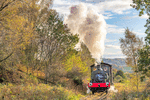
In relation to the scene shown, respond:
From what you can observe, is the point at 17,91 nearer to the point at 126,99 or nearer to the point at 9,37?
the point at 9,37

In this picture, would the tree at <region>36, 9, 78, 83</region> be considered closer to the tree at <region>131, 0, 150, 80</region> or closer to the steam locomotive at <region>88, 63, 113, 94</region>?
the steam locomotive at <region>88, 63, 113, 94</region>

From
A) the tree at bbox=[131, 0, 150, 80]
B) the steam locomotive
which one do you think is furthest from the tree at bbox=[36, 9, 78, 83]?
the tree at bbox=[131, 0, 150, 80]

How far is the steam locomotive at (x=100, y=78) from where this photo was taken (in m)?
15.8

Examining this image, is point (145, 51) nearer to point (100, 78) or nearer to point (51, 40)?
point (100, 78)

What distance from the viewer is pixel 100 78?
16.5 metres

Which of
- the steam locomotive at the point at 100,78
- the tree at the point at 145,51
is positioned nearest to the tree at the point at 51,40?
the steam locomotive at the point at 100,78

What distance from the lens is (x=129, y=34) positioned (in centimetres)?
1867

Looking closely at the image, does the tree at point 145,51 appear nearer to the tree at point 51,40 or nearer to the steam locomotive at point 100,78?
the steam locomotive at point 100,78

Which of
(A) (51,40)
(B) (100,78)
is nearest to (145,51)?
(B) (100,78)

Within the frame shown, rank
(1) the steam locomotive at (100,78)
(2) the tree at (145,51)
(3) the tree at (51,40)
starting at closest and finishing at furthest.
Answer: (2) the tree at (145,51) → (1) the steam locomotive at (100,78) → (3) the tree at (51,40)

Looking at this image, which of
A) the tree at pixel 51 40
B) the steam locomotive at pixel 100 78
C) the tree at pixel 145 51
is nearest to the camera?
→ the tree at pixel 145 51

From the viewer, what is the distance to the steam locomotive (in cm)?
1583

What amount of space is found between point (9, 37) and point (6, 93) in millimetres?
4079

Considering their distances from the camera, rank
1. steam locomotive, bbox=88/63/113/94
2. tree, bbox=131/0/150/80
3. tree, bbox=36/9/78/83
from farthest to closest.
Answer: tree, bbox=36/9/78/83 < steam locomotive, bbox=88/63/113/94 < tree, bbox=131/0/150/80
